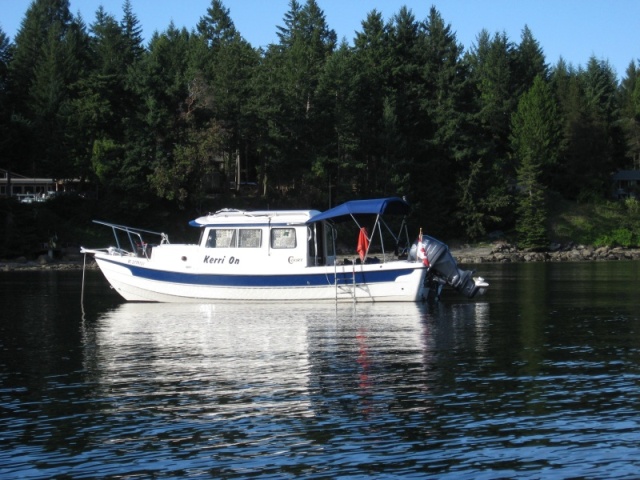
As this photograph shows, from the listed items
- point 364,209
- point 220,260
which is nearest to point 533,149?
point 364,209

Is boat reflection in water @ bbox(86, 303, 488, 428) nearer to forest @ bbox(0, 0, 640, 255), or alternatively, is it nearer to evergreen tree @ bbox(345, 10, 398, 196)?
forest @ bbox(0, 0, 640, 255)

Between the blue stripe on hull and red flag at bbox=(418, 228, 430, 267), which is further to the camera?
the blue stripe on hull

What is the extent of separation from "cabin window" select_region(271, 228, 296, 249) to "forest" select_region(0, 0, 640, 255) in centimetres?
3666

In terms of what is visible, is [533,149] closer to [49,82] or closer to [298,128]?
[298,128]

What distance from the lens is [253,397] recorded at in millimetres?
17406

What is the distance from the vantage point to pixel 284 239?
33875 millimetres

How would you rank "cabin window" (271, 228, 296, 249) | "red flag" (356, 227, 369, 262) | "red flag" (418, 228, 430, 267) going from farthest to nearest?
1. "cabin window" (271, 228, 296, 249)
2. "red flag" (356, 227, 369, 262)
3. "red flag" (418, 228, 430, 267)

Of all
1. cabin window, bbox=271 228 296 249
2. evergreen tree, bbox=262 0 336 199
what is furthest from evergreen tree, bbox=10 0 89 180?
cabin window, bbox=271 228 296 249

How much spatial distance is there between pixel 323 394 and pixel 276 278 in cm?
1588

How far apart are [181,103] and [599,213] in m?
43.0

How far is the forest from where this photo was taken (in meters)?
71.7

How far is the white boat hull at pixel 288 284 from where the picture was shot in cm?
3291

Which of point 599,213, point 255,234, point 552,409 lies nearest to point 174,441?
point 552,409

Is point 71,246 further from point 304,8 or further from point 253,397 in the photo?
point 253,397
